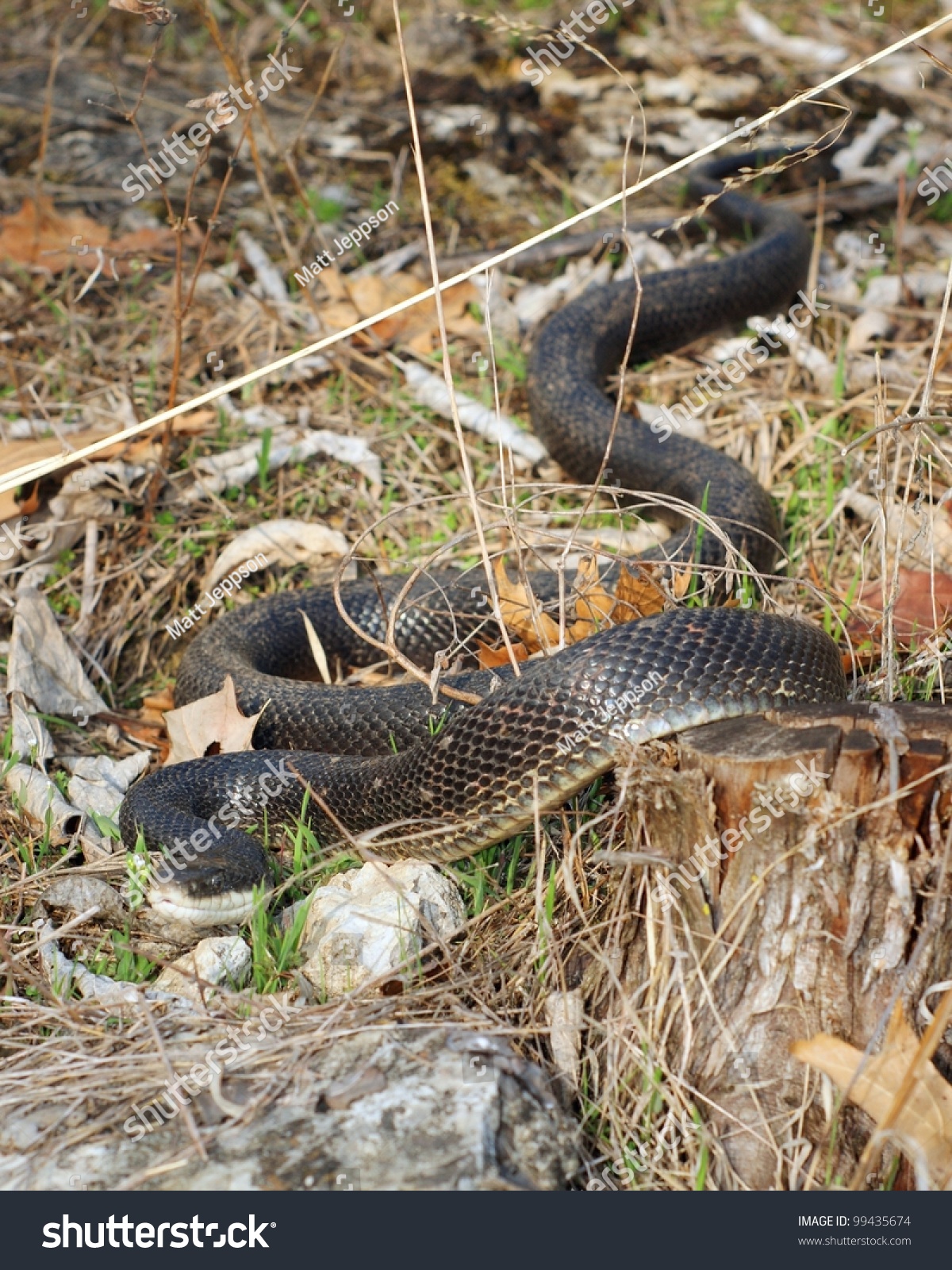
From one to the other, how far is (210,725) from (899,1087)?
3391mm

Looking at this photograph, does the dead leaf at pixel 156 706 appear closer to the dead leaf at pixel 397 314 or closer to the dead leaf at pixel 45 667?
the dead leaf at pixel 45 667

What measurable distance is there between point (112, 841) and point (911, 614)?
3400 millimetres

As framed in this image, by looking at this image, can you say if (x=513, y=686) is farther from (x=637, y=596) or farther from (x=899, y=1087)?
(x=899, y=1087)

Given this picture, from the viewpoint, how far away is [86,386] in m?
6.97

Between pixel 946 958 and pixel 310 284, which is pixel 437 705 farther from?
pixel 310 284

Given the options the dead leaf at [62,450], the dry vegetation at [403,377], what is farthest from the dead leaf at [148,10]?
the dead leaf at [62,450]

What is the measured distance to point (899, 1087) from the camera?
2.96m

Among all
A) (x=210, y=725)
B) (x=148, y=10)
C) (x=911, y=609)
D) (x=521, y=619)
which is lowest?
(x=210, y=725)

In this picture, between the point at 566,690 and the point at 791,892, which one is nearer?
the point at 791,892

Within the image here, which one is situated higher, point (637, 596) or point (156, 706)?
point (637, 596)

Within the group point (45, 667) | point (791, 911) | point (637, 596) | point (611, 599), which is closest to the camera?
point (791, 911)

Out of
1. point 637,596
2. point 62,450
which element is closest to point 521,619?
point 637,596
